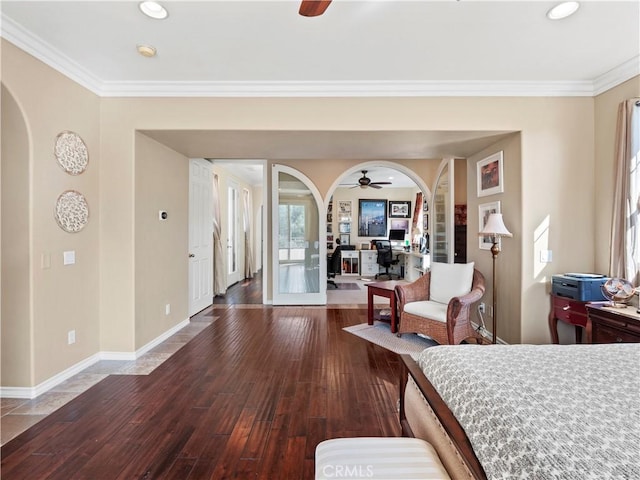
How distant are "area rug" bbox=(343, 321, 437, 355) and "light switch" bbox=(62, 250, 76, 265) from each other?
3150 millimetres

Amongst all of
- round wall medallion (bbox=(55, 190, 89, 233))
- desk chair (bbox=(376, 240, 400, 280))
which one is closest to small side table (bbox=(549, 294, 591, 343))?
round wall medallion (bbox=(55, 190, 89, 233))

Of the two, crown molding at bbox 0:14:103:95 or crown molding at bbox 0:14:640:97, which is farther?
crown molding at bbox 0:14:640:97

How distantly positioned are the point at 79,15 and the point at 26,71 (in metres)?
0.68

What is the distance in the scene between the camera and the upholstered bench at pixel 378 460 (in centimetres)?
110

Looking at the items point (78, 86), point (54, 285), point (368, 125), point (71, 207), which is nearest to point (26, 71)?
point (78, 86)

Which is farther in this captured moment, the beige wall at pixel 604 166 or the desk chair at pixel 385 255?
the desk chair at pixel 385 255

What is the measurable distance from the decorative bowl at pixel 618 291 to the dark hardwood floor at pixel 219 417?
188cm

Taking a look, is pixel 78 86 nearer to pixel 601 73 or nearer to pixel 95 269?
pixel 95 269

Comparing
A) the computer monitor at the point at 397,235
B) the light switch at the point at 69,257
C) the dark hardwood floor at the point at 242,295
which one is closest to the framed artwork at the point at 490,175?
the dark hardwood floor at the point at 242,295

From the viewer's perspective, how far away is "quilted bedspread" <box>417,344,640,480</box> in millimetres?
845

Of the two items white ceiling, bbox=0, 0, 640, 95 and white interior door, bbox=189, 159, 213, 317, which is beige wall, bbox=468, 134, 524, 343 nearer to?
white ceiling, bbox=0, 0, 640, 95

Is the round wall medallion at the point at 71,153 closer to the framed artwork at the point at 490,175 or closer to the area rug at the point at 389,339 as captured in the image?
the area rug at the point at 389,339

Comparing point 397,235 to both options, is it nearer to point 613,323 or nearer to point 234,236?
point 234,236

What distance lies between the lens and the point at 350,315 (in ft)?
16.0
